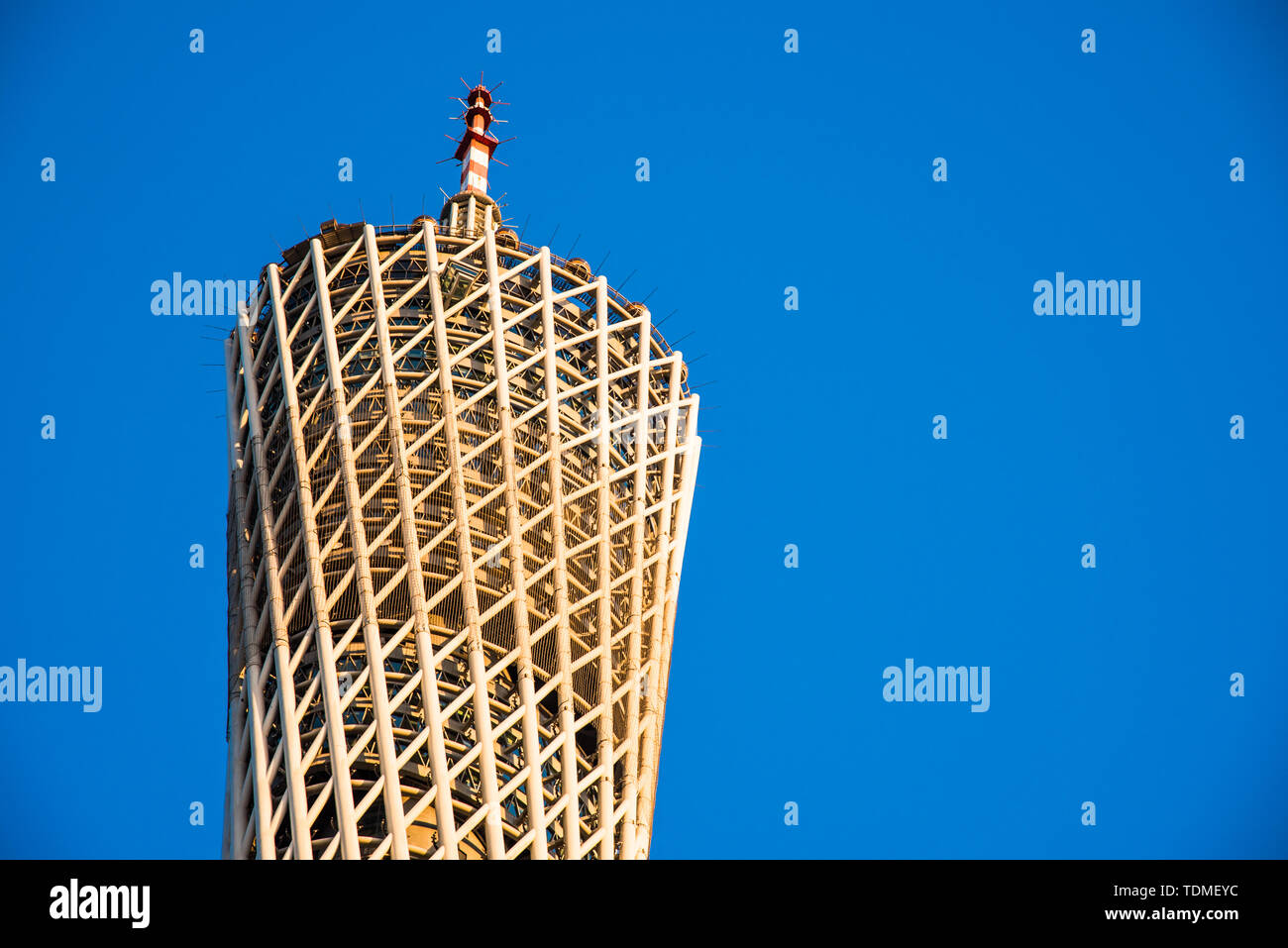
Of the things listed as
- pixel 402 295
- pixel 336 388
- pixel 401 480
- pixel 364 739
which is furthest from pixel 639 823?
pixel 402 295

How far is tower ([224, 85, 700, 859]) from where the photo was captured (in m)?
64.9

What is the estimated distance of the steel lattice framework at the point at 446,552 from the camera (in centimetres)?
6494

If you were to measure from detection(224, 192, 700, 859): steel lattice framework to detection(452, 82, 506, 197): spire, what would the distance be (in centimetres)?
1047

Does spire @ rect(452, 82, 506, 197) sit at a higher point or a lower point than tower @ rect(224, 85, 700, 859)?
higher

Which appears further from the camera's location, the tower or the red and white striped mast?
the red and white striped mast

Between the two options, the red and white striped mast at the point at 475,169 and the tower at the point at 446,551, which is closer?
the tower at the point at 446,551

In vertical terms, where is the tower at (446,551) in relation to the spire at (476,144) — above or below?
below

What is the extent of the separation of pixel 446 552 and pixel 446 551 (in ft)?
0.12

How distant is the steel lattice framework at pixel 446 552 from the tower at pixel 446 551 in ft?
0.39

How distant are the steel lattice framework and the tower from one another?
0.12 metres

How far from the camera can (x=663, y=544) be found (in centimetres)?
7644
